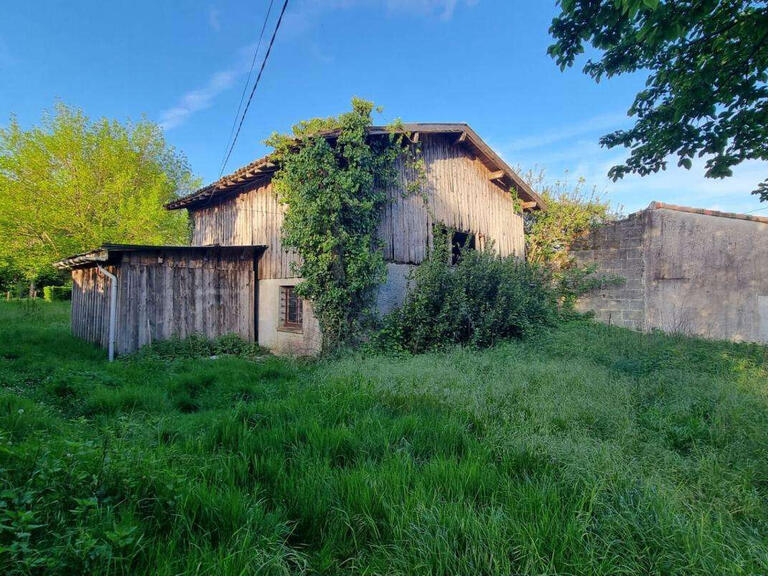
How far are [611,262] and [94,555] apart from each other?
44.2 ft

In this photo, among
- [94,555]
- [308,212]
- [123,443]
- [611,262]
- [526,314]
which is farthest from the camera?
[611,262]

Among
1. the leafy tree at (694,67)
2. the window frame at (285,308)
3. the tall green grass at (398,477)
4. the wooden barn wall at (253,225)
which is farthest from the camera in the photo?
the wooden barn wall at (253,225)

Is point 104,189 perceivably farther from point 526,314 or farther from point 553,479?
point 553,479

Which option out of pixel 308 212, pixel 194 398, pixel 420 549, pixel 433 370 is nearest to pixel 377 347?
pixel 433 370

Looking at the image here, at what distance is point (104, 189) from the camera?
72.0ft

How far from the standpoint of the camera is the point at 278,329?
391 inches

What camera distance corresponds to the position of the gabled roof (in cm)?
941

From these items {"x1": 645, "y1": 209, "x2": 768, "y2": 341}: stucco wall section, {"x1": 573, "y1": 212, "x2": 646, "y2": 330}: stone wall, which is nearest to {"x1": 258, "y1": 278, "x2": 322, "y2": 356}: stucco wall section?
{"x1": 573, "y1": 212, "x2": 646, "y2": 330}: stone wall

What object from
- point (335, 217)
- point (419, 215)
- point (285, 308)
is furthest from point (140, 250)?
point (419, 215)

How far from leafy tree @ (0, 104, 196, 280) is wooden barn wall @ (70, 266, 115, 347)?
10.5 m

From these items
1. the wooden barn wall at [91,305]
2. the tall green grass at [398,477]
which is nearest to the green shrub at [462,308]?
the tall green grass at [398,477]

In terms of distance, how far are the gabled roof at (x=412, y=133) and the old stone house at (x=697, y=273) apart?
3635 mm

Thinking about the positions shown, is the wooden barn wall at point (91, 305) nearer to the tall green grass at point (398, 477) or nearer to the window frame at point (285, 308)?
the window frame at point (285, 308)

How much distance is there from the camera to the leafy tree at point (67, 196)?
65.4 ft
